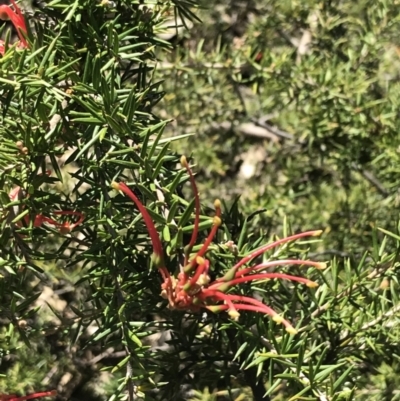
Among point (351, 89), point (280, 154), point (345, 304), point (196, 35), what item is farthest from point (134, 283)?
point (196, 35)

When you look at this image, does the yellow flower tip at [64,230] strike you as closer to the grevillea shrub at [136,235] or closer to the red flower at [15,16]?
the grevillea shrub at [136,235]

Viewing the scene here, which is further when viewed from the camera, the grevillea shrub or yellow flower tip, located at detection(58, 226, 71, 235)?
yellow flower tip, located at detection(58, 226, 71, 235)

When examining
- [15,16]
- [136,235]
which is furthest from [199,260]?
[15,16]

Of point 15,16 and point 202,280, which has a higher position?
point 15,16

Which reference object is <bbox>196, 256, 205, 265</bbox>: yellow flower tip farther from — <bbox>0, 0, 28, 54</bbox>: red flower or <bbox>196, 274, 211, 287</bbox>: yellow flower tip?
<bbox>0, 0, 28, 54</bbox>: red flower

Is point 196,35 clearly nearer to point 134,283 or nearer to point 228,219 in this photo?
point 228,219

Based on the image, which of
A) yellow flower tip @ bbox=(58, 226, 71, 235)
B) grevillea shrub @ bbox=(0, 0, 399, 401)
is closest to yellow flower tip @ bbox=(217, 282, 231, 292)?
grevillea shrub @ bbox=(0, 0, 399, 401)

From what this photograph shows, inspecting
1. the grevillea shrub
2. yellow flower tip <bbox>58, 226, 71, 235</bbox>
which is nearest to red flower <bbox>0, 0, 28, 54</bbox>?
the grevillea shrub

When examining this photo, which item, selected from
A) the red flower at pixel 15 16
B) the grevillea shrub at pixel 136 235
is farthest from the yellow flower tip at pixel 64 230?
the red flower at pixel 15 16

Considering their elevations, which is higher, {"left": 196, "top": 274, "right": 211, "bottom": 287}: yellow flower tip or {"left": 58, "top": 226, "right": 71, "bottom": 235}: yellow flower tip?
{"left": 196, "top": 274, "right": 211, "bottom": 287}: yellow flower tip

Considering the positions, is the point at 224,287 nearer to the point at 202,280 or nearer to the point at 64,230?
the point at 202,280

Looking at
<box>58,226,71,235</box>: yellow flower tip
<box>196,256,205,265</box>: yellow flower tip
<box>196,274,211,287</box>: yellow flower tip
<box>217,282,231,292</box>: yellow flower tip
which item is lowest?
<box>58,226,71,235</box>: yellow flower tip

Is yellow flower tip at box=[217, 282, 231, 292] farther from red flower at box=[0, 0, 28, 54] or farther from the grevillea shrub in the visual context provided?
red flower at box=[0, 0, 28, 54]
